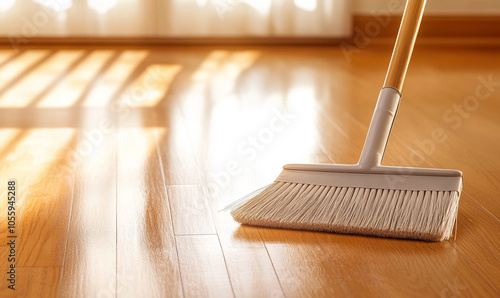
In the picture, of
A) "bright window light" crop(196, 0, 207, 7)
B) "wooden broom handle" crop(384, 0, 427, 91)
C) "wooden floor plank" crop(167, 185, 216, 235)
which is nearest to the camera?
"wooden floor plank" crop(167, 185, 216, 235)

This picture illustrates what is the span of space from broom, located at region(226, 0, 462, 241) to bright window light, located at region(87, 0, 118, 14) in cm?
199

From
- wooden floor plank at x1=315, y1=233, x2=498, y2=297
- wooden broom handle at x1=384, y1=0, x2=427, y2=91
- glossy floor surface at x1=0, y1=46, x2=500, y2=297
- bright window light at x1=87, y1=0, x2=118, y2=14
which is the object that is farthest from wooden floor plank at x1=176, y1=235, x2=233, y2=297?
bright window light at x1=87, y1=0, x2=118, y2=14

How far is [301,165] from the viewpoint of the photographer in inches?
45.6

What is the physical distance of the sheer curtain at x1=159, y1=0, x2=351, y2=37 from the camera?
3.01m

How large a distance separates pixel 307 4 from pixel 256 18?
0.75 feet

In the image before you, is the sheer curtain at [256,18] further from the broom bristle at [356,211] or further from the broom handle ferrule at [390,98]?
the broom bristle at [356,211]

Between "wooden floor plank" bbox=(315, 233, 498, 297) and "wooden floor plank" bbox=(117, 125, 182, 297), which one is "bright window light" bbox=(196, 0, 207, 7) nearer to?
"wooden floor plank" bbox=(117, 125, 182, 297)

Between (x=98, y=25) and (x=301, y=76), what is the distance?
39.0 inches

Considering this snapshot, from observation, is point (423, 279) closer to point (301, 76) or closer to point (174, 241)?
point (174, 241)

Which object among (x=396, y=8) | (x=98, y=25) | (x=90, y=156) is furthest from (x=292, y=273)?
(x=396, y=8)

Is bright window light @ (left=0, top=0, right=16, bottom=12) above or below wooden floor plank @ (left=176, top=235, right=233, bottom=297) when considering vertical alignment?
below

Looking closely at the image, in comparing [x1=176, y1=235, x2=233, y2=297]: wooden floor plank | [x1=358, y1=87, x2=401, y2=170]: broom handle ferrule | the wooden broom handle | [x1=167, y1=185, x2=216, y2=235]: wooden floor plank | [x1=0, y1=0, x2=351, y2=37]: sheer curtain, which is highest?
the wooden broom handle

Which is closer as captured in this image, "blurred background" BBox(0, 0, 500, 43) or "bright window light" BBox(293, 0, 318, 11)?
"blurred background" BBox(0, 0, 500, 43)

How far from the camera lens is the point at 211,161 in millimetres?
1449
